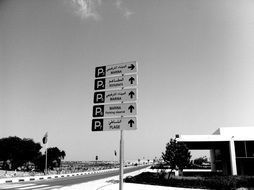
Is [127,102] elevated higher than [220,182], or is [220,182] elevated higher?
[127,102]

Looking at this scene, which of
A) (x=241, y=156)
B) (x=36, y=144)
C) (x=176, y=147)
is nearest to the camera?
(x=176, y=147)

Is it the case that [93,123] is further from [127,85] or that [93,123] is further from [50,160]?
[50,160]

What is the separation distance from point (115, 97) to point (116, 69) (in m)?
0.72

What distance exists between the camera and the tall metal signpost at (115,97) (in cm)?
632

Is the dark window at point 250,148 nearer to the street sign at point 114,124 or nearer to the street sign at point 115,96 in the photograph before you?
the street sign at point 115,96

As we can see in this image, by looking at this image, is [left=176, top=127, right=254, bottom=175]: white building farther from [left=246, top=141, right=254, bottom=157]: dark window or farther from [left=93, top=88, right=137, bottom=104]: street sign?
[left=93, top=88, right=137, bottom=104]: street sign

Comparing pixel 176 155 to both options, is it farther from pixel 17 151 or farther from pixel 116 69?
pixel 17 151

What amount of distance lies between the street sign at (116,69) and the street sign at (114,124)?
1186 millimetres

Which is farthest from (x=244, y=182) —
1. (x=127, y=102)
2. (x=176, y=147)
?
(x=127, y=102)

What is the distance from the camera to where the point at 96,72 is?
698 centimetres

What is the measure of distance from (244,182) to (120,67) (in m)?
19.6

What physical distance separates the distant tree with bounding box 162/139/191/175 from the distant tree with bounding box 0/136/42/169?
5753 centimetres

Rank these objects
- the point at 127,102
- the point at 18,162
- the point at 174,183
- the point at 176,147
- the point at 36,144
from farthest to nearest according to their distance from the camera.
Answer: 1. the point at 36,144
2. the point at 18,162
3. the point at 176,147
4. the point at 174,183
5. the point at 127,102

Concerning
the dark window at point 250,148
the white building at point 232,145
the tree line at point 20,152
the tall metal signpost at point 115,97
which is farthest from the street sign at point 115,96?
the tree line at point 20,152
